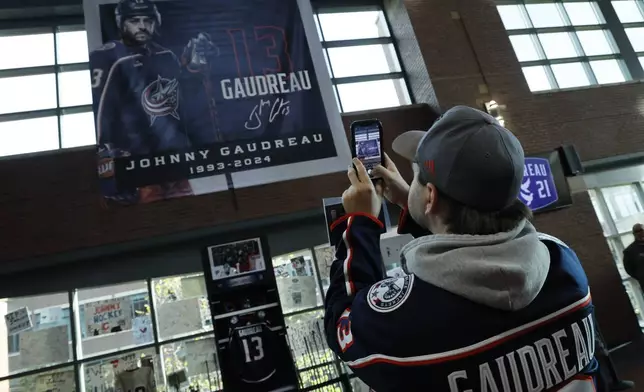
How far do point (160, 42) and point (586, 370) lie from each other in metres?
2.85

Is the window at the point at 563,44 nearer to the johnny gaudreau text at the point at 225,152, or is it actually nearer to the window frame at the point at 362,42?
the window frame at the point at 362,42

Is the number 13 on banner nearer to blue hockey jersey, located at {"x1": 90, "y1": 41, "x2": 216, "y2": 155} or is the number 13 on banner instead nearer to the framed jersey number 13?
blue hockey jersey, located at {"x1": 90, "y1": 41, "x2": 216, "y2": 155}

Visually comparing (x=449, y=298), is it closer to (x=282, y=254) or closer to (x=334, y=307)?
(x=334, y=307)

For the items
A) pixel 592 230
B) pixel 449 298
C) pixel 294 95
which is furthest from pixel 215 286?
pixel 592 230

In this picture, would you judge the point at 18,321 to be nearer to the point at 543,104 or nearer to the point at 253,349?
the point at 253,349

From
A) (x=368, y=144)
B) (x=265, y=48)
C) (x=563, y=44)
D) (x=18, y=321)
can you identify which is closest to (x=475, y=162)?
(x=368, y=144)

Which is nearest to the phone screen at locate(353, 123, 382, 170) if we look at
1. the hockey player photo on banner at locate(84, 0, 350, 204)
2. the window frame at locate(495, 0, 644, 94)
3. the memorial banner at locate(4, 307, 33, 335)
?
the hockey player photo on banner at locate(84, 0, 350, 204)

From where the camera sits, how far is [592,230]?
17.0 ft

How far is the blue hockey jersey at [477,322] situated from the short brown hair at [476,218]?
0.09 feet

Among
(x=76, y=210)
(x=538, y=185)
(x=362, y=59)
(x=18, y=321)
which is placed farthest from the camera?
(x=362, y=59)

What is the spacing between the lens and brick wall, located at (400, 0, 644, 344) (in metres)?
5.01

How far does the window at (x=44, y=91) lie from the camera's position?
169 inches
